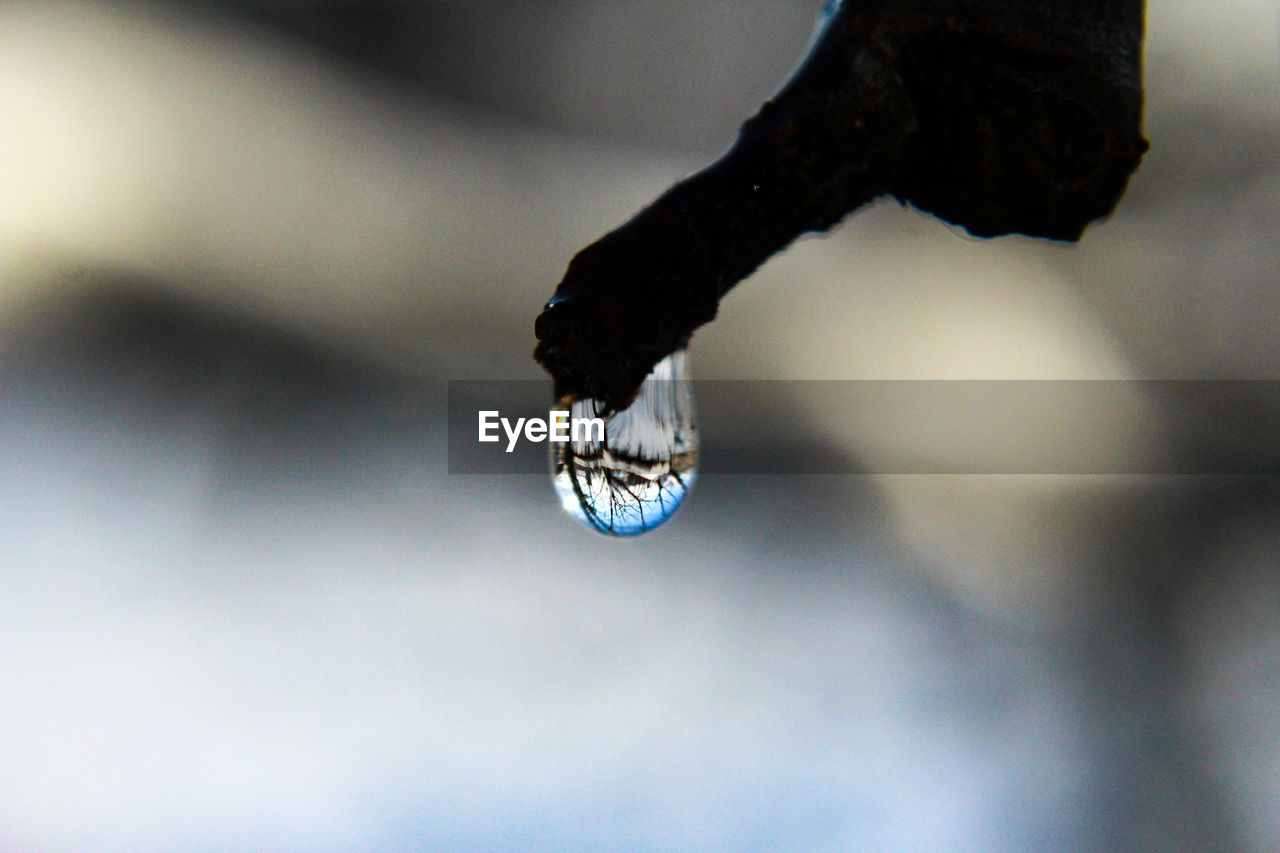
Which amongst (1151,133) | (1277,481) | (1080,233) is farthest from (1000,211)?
(1277,481)

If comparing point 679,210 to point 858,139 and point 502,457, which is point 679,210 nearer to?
point 858,139

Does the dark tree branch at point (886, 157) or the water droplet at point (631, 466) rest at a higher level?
the dark tree branch at point (886, 157)

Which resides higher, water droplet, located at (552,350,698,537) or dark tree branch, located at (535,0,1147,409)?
dark tree branch, located at (535,0,1147,409)

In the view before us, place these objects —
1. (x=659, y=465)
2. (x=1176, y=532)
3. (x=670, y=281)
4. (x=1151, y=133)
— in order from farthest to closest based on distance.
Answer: (x=1176, y=532)
(x=1151, y=133)
(x=659, y=465)
(x=670, y=281)
